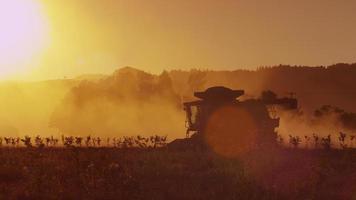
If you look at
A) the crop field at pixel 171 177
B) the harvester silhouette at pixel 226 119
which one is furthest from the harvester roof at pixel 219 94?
the crop field at pixel 171 177

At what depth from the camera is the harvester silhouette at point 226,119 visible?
43.9m

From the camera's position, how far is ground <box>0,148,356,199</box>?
66.0 ft

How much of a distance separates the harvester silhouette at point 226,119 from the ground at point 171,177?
15444mm

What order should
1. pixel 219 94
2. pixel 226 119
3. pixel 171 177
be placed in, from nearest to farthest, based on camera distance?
pixel 171 177 → pixel 226 119 → pixel 219 94

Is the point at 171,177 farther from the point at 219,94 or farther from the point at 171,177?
the point at 219,94

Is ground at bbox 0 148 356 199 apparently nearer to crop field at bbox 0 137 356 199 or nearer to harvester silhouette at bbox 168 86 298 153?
A: crop field at bbox 0 137 356 199

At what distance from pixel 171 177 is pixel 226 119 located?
22010 mm

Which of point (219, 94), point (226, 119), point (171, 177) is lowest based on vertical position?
point (171, 177)

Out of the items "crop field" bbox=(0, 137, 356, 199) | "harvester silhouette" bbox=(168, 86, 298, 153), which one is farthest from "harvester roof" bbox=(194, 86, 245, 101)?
"crop field" bbox=(0, 137, 356, 199)

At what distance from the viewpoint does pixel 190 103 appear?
47500 mm

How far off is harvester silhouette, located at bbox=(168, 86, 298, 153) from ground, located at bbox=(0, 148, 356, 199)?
15444 mm

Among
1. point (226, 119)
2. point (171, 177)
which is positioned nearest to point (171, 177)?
point (171, 177)

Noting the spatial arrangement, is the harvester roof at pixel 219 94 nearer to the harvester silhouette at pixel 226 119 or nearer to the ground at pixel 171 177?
the harvester silhouette at pixel 226 119

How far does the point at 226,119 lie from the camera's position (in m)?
45.0
